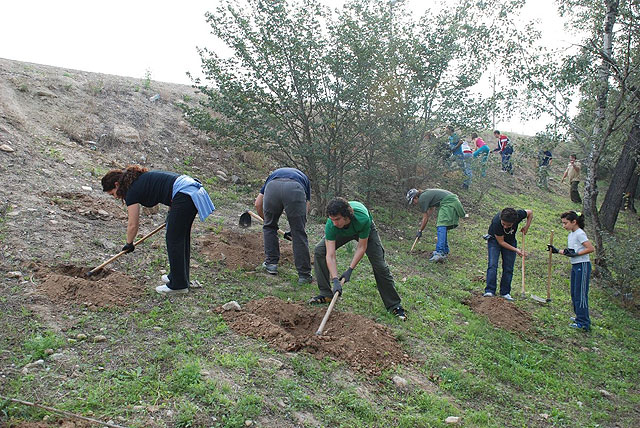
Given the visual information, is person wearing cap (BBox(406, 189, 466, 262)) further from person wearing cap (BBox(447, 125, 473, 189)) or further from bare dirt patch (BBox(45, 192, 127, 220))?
bare dirt patch (BBox(45, 192, 127, 220))

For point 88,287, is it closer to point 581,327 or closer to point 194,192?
point 194,192

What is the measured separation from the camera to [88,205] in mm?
6844

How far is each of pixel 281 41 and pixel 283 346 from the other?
6191mm

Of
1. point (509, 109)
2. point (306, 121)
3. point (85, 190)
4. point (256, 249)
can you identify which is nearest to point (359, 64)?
point (306, 121)

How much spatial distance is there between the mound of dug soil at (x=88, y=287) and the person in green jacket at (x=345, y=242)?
6.55 ft

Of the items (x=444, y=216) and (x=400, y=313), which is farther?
(x=444, y=216)

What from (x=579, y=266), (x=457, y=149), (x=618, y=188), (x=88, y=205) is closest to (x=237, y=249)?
(x=88, y=205)

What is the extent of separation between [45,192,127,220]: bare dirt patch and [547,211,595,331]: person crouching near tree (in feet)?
20.6

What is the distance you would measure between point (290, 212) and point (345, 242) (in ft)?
2.95

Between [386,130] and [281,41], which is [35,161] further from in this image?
[386,130]

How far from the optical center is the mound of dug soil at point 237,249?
20.9 ft

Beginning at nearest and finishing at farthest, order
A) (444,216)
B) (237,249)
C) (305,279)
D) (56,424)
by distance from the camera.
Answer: (56,424)
(305,279)
(237,249)
(444,216)

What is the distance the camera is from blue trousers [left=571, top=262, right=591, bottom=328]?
6.09m

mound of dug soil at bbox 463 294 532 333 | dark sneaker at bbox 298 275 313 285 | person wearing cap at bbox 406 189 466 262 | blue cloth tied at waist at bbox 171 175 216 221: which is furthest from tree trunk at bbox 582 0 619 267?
blue cloth tied at waist at bbox 171 175 216 221
